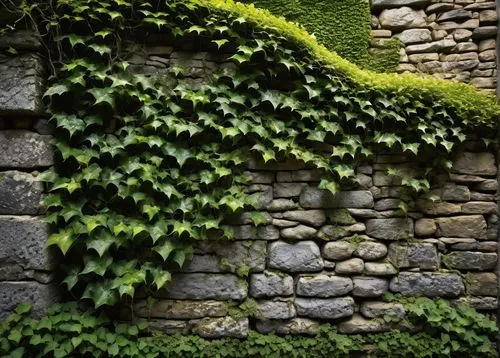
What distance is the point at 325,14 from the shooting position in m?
3.29

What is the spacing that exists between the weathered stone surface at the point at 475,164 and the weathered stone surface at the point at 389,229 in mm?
684

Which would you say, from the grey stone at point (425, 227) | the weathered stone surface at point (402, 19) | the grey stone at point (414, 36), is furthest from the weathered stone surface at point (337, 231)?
the weathered stone surface at point (402, 19)

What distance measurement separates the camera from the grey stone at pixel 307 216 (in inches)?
108

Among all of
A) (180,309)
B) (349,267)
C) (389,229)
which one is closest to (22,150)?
(180,309)

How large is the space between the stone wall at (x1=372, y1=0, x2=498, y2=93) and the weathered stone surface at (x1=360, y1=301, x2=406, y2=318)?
2.28 metres

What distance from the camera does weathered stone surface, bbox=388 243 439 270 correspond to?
2748 mm

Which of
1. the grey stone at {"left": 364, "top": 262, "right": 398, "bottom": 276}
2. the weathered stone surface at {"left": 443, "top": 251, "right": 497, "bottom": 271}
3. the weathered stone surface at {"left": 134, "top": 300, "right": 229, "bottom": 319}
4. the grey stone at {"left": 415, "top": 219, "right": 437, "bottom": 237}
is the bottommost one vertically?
the weathered stone surface at {"left": 134, "top": 300, "right": 229, "bottom": 319}

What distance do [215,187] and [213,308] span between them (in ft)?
3.29

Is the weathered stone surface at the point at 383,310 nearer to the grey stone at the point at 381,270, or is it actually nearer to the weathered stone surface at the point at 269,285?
the grey stone at the point at 381,270

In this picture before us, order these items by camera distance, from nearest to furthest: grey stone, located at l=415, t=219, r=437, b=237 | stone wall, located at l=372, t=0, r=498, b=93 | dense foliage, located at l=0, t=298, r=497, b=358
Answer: dense foliage, located at l=0, t=298, r=497, b=358 → grey stone, located at l=415, t=219, r=437, b=237 → stone wall, located at l=372, t=0, r=498, b=93

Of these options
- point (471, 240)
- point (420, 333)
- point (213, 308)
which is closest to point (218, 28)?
point (213, 308)

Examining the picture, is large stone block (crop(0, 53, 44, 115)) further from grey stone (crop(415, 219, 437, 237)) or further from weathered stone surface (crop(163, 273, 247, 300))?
grey stone (crop(415, 219, 437, 237))

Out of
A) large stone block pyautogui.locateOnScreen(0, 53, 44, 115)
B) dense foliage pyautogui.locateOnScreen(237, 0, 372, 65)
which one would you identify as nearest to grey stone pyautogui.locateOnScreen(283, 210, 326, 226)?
dense foliage pyautogui.locateOnScreen(237, 0, 372, 65)

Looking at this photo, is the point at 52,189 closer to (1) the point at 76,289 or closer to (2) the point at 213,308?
(1) the point at 76,289
